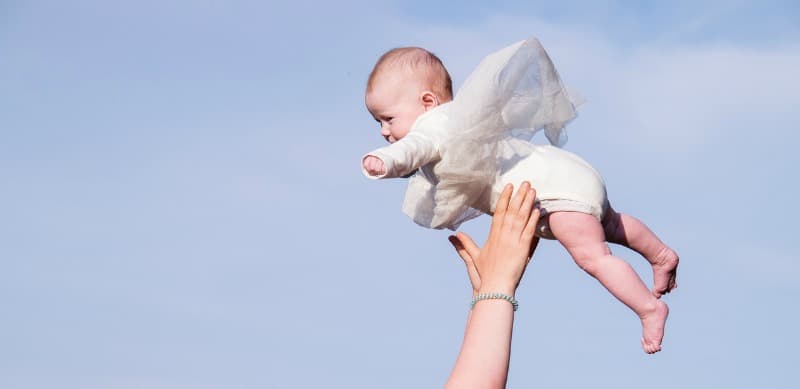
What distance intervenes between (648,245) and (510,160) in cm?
94

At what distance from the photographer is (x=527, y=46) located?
443 cm

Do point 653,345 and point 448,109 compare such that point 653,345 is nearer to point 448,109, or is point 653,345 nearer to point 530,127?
point 530,127

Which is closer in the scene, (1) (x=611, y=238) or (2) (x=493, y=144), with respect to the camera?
(2) (x=493, y=144)

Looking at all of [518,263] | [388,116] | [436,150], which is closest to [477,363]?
[518,263]

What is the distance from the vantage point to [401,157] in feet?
12.7

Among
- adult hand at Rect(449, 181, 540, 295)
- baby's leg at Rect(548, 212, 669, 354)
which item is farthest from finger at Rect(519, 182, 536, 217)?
baby's leg at Rect(548, 212, 669, 354)

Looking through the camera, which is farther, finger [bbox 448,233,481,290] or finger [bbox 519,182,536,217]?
finger [bbox 448,233,481,290]

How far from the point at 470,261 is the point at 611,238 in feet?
2.34

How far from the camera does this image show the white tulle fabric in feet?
13.8

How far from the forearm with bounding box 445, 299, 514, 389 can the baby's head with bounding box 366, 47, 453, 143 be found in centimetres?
153

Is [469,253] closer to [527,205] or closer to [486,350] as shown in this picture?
[527,205]

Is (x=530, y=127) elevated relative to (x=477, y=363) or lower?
elevated

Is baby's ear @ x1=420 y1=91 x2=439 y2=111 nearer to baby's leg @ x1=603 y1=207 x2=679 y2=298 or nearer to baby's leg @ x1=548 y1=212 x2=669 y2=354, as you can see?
baby's leg @ x1=548 y1=212 x2=669 y2=354

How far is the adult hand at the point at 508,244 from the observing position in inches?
141
